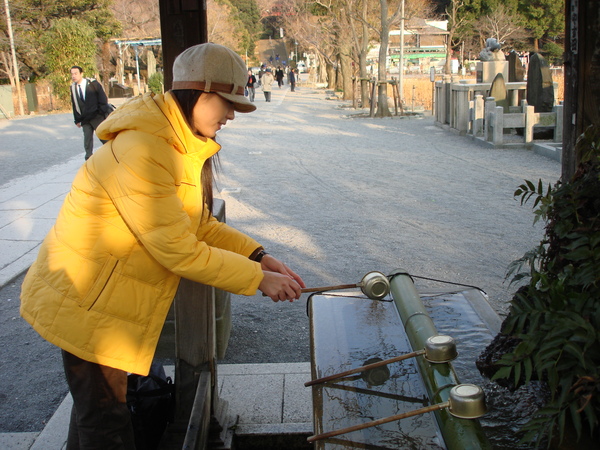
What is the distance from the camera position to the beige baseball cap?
78.8 inches

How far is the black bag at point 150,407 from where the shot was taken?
265 centimetres

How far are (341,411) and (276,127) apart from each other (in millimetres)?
17334

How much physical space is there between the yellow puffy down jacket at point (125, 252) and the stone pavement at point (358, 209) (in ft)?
3.94

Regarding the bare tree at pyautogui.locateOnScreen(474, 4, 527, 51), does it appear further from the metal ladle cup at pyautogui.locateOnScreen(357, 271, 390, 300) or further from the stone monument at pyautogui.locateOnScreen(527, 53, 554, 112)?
the metal ladle cup at pyautogui.locateOnScreen(357, 271, 390, 300)

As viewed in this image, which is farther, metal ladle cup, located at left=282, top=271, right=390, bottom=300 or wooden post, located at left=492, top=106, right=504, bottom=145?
wooden post, located at left=492, top=106, right=504, bottom=145

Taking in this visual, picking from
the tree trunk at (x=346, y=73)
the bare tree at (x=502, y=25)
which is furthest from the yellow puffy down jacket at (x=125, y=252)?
the bare tree at (x=502, y=25)

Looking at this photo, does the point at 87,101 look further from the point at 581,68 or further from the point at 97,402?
the point at 581,68

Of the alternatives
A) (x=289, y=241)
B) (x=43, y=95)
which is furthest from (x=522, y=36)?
(x=289, y=241)

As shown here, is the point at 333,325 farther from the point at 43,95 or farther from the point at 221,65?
the point at 43,95

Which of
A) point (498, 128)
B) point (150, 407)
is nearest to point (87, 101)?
point (498, 128)

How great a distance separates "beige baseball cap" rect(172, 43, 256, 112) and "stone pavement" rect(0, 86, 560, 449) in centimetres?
162

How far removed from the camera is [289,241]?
6.51m

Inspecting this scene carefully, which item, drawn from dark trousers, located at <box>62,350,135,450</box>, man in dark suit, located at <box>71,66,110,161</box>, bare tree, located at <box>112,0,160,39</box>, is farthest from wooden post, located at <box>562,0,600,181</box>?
bare tree, located at <box>112,0,160,39</box>

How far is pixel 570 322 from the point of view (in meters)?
1.41
